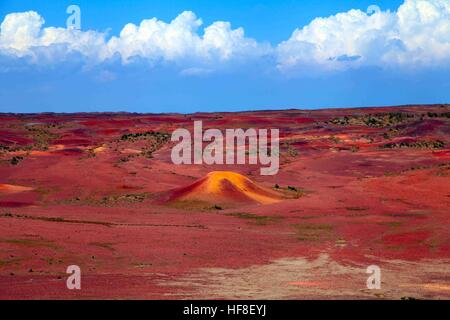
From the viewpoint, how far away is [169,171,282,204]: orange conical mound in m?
39.6

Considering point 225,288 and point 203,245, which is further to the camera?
point 203,245

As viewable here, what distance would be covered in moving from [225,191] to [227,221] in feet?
23.8

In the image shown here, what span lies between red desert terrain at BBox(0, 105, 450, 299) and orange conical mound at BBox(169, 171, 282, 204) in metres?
0.10

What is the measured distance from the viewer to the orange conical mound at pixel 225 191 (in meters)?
39.6

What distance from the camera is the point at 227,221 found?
33125 millimetres

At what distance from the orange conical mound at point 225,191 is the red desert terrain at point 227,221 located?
4.1 inches

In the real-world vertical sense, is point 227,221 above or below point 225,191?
below

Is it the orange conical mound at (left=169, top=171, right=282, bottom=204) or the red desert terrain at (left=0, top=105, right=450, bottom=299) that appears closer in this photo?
the red desert terrain at (left=0, top=105, right=450, bottom=299)

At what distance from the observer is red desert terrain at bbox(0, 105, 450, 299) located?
60.4ft

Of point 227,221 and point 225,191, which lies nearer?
point 227,221

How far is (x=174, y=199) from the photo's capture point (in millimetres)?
39719

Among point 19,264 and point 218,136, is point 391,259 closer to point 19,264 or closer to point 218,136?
point 19,264

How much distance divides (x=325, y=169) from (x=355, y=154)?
7855mm

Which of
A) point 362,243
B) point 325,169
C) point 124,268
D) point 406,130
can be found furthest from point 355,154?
point 124,268
